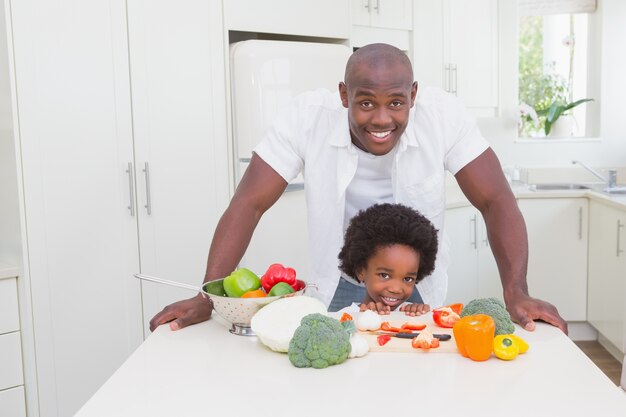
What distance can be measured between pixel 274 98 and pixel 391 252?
1.55 m

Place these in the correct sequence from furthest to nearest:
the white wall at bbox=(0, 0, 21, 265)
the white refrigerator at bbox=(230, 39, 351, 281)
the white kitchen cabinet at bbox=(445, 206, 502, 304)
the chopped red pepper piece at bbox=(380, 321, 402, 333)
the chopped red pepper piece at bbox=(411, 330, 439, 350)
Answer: the white kitchen cabinet at bbox=(445, 206, 502, 304) < the white refrigerator at bbox=(230, 39, 351, 281) < the white wall at bbox=(0, 0, 21, 265) < the chopped red pepper piece at bbox=(380, 321, 402, 333) < the chopped red pepper piece at bbox=(411, 330, 439, 350)

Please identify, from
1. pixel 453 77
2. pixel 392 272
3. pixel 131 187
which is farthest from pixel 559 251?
pixel 392 272

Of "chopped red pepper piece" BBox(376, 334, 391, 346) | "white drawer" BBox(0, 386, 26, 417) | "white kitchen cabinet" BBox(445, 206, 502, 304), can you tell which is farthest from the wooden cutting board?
"white kitchen cabinet" BBox(445, 206, 502, 304)

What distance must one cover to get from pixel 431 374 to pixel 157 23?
214cm

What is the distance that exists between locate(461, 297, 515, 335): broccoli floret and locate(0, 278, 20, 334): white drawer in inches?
71.3

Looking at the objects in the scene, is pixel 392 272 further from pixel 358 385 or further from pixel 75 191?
pixel 75 191

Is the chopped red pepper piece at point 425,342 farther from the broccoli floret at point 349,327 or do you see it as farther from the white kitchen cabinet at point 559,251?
the white kitchen cabinet at point 559,251

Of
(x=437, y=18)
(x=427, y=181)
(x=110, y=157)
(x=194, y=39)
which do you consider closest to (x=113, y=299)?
(x=110, y=157)

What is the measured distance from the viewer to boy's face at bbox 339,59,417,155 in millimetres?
1759

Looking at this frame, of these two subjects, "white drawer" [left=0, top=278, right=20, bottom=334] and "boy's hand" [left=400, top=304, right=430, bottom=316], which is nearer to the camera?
"boy's hand" [left=400, top=304, right=430, bottom=316]

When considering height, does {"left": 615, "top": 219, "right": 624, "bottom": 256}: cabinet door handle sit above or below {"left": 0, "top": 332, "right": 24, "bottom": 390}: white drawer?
above

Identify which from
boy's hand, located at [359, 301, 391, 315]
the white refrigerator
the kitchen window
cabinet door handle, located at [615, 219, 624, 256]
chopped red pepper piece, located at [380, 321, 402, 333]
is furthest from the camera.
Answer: the kitchen window

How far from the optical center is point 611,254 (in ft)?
13.3

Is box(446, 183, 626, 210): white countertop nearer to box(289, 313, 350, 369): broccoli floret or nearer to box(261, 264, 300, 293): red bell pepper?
box(261, 264, 300, 293): red bell pepper
